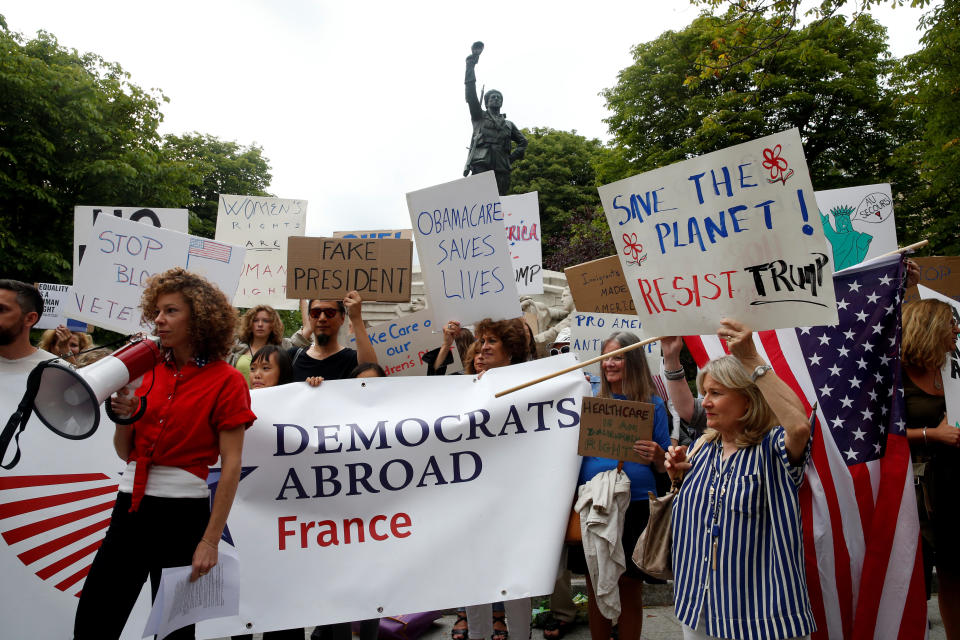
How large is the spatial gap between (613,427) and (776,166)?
52.0 inches

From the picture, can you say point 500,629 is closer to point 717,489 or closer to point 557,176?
point 717,489

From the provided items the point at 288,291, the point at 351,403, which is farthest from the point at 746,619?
the point at 288,291

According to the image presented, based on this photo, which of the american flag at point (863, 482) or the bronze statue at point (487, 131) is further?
the bronze statue at point (487, 131)

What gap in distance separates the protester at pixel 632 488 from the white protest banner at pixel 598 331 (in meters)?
1.33

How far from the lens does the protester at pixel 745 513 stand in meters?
2.52

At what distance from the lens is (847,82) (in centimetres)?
1881

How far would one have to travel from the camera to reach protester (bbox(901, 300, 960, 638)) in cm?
341

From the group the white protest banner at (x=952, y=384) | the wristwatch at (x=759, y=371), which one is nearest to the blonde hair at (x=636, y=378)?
the wristwatch at (x=759, y=371)

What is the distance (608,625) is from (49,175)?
17.6 m

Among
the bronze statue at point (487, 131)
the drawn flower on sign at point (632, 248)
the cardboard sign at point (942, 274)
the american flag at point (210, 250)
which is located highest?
the bronze statue at point (487, 131)

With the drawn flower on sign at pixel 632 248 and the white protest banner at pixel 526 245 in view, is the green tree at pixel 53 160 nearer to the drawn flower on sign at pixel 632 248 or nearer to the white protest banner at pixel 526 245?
the white protest banner at pixel 526 245

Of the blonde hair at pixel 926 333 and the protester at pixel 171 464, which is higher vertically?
the blonde hair at pixel 926 333

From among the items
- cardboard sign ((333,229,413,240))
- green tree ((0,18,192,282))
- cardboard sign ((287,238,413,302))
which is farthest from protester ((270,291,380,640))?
green tree ((0,18,192,282))

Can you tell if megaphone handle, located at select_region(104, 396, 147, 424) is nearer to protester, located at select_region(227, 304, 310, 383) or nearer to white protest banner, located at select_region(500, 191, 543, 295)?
protester, located at select_region(227, 304, 310, 383)
